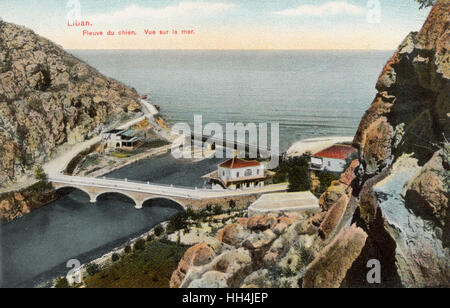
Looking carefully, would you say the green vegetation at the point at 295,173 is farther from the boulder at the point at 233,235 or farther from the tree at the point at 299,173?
the boulder at the point at 233,235

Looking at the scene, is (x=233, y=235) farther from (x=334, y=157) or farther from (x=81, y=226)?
(x=81, y=226)

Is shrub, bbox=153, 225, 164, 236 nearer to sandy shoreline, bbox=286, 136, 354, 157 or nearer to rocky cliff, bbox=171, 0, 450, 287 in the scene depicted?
rocky cliff, bbox=171, 0, 450, 287

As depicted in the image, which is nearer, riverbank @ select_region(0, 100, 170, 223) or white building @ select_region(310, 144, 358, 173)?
white building @ select_region(310, 144, 358, 173)

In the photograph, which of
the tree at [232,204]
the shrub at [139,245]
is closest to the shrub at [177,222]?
the shrub at [139,245]

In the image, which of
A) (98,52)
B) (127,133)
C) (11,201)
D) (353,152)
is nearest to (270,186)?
(353,152)

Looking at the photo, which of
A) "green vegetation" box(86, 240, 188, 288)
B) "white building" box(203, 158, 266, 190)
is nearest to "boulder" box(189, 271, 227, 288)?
"green vegetation" box(86, 240, 188, 288)

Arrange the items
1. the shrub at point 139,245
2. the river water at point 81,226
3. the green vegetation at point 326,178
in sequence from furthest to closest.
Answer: the green vegetation at point 326,178 → the shrub at point 139,245 → the river water at point 81,226

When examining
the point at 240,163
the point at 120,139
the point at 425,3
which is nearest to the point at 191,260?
the point at 240,163

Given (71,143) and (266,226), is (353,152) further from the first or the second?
(71,143)
